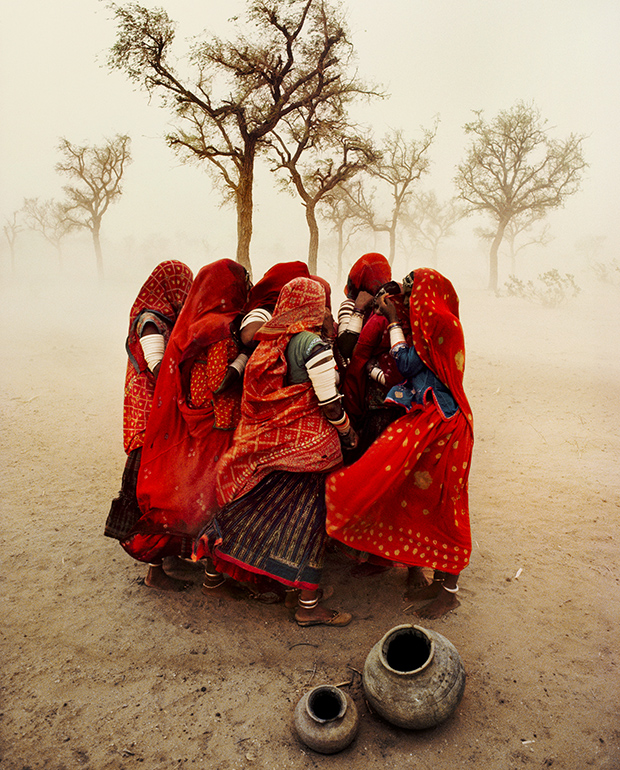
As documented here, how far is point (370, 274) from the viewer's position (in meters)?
3.29

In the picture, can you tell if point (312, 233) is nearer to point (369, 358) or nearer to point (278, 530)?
point (369, 358)

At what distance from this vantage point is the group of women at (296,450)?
266 centimetres

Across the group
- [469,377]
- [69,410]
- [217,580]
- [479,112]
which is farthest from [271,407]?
[479,112]

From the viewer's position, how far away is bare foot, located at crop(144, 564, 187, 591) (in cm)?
307

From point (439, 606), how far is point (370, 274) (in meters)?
2.26

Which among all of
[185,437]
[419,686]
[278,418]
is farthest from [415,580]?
[185,437]

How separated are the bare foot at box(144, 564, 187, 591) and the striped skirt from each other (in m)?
0.55

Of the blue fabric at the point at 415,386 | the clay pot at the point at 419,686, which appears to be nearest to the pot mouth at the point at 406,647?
the clay pot at the point at 419,686

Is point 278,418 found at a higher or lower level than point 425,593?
higher

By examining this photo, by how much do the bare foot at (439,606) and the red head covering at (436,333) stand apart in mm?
1126

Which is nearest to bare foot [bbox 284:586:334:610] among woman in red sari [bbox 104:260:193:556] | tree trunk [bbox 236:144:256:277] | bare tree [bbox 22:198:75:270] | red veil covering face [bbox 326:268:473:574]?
red veil covering face [bbox 326:268:473:574]

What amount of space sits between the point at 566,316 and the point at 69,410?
15.9 metres

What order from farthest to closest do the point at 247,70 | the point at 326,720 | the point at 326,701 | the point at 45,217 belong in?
1. the point at 45,217
2. the point at 247,70
3. the point at 326,701
4. the point at 326,720

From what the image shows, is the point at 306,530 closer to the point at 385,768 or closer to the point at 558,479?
the point at 385,768
